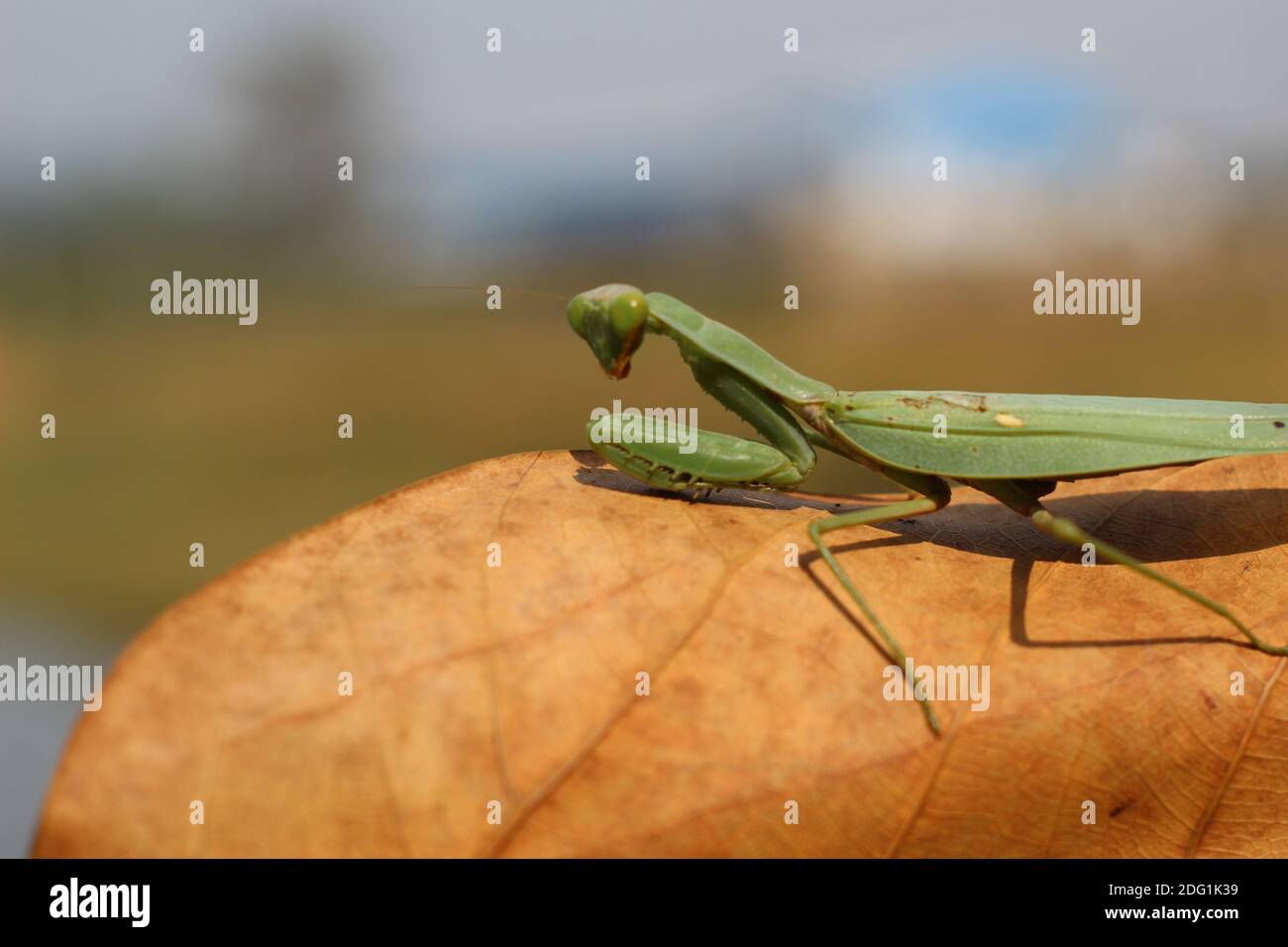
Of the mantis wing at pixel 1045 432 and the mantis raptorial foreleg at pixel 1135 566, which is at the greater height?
the mantis wing at pixel 1045 432

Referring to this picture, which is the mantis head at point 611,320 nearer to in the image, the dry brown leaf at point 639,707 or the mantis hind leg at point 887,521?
the dry brown leaf at point 639,707

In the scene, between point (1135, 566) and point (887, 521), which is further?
point (887, 521)

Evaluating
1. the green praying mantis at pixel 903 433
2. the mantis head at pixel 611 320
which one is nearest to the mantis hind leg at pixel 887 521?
the green praying mantis at pixel 903 433

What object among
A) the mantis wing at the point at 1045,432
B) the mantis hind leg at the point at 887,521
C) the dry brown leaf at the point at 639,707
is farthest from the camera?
the mantis wing at the point at 1045,432

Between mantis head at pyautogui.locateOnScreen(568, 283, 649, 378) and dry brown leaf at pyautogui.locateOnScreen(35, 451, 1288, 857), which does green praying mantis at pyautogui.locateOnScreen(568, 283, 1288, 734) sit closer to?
mantis head at pyautogui.locateOnScreen(568, 283, 649, 378)

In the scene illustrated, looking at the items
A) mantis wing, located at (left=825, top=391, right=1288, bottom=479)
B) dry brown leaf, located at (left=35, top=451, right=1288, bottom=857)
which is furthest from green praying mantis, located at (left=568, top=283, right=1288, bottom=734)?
dry brown leaf, located at (left=35, top=451, right=1288, bottom=857)

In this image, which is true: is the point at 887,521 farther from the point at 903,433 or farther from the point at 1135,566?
the point at 1135,566

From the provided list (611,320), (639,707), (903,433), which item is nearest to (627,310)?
(611,320)
